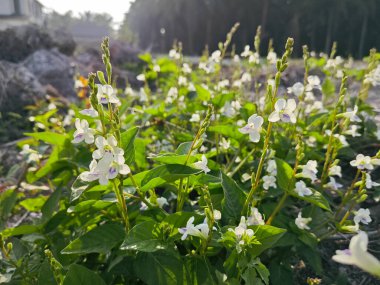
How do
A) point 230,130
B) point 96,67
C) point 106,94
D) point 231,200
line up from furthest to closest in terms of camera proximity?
point 96,67 < point 230,130 < point 231,200 < point 106,94

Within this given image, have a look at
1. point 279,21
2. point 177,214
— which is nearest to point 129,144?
point 177,214

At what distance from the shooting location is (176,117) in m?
2.53

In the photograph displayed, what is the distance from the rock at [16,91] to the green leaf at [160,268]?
4.26 m

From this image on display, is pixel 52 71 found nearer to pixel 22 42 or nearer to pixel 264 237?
pixel 22 42

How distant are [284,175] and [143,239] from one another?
1.92 ft

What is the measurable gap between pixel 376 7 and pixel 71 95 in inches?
1203

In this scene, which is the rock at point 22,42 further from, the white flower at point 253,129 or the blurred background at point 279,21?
the blurred background at point 279,21

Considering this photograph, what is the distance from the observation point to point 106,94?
3.77 ft

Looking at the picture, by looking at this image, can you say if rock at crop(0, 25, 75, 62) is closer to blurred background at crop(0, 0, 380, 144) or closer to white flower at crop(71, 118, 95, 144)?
blurred background at crop(0, 0, 380, 144)

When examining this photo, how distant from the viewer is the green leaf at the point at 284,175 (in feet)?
4.79

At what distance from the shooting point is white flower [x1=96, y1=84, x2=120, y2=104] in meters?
1.13

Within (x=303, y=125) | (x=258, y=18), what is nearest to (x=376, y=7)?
(x=258, y=18)

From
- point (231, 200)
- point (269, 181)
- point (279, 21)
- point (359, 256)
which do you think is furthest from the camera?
point (279, 21)

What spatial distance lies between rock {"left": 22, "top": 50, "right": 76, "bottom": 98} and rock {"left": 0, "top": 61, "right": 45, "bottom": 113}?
1.54 m
